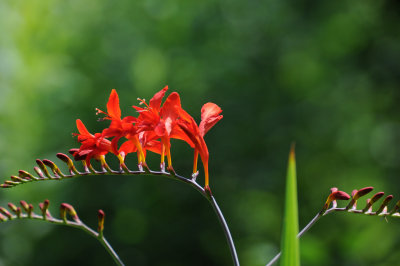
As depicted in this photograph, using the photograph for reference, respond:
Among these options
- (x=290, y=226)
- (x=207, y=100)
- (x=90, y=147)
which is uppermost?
(x=90, y=147)

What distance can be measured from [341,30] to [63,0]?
2.55 m

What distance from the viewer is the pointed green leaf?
1031mm

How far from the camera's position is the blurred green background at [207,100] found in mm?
4270

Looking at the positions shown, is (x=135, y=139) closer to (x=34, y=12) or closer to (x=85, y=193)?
(x=85, y=193)

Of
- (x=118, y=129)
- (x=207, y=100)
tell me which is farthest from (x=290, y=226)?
(x=207, y=100)

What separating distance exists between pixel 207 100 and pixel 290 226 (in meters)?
3.47

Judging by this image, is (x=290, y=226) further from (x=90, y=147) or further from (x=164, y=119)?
(x=90, y=147)

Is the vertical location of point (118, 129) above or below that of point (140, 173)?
above

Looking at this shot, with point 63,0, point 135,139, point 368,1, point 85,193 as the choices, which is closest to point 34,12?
point 63,0

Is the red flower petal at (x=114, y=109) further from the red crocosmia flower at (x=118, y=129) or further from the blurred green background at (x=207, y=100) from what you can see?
the blurred green background at (x=207, y=100)

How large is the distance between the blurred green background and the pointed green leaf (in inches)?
112

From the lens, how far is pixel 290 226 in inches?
41.1

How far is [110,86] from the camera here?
→ 4.60m

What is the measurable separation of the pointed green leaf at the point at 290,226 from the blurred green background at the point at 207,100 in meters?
2.86
